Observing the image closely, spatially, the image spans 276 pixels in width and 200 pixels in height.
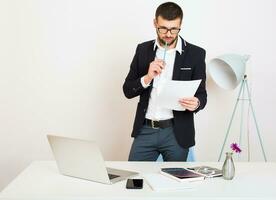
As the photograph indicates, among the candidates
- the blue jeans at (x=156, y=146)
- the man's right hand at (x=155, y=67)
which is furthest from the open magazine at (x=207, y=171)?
the man's right hand at (x=155, y=67)

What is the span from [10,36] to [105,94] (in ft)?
3.17

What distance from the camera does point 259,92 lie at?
11.9 feet

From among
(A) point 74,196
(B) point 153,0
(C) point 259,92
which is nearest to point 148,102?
(A) point 74,196

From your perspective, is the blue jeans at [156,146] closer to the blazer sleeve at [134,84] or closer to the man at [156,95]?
the man at [156,95]

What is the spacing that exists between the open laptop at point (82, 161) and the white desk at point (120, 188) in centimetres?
3

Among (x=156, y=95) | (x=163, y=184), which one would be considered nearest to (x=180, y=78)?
(x=156, y=95)

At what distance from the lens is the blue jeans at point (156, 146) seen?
2.46 meters

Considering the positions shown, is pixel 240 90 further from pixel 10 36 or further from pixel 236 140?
pixel 10 36

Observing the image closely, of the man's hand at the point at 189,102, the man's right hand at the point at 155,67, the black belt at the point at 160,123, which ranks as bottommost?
the black belt at the point at 160,123

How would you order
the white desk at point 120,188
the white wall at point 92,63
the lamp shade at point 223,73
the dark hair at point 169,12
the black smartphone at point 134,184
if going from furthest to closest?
the white wall at point 92,63 < the lamp shade at point 223,73 < the dark hair at point 169,12 < the black smartphone at point 134,184 < the white desk at point 120,188

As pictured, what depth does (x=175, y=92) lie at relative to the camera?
224 cm

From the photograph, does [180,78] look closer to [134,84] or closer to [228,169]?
[134,84]

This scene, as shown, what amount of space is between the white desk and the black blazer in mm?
491

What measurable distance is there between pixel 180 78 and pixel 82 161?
952 mm
